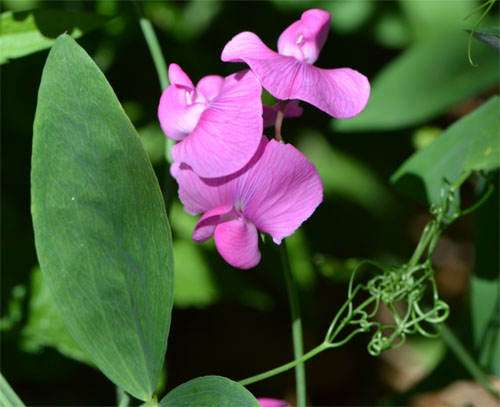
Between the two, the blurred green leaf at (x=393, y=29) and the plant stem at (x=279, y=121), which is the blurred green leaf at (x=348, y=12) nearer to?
the blurred green leaf at (x=393, y=29)

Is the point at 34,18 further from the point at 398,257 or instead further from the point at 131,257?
the point at 398,257

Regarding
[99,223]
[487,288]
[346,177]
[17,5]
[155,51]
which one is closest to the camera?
[99,223]

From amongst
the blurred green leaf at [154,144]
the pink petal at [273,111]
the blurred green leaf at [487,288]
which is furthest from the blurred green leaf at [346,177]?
the pink petal at [273,111]

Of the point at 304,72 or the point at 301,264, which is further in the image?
the point at 301,264

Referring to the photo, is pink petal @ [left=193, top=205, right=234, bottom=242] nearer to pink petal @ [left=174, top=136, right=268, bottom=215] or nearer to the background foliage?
pink petal @ [left=174, top=136, right=268, bottom=215]

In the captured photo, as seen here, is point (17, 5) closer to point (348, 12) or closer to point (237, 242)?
point (348, 12)

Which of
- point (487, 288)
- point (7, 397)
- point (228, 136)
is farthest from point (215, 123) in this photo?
point (487, 288)

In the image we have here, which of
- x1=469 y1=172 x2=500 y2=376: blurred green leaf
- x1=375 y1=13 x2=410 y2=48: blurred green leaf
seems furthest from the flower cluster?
x1=375 y1=13 x2=410 y2=48: blurred green leaf

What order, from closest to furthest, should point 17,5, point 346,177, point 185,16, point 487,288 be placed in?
point 487,288, point 17,5, point 185,16, point 346,177
